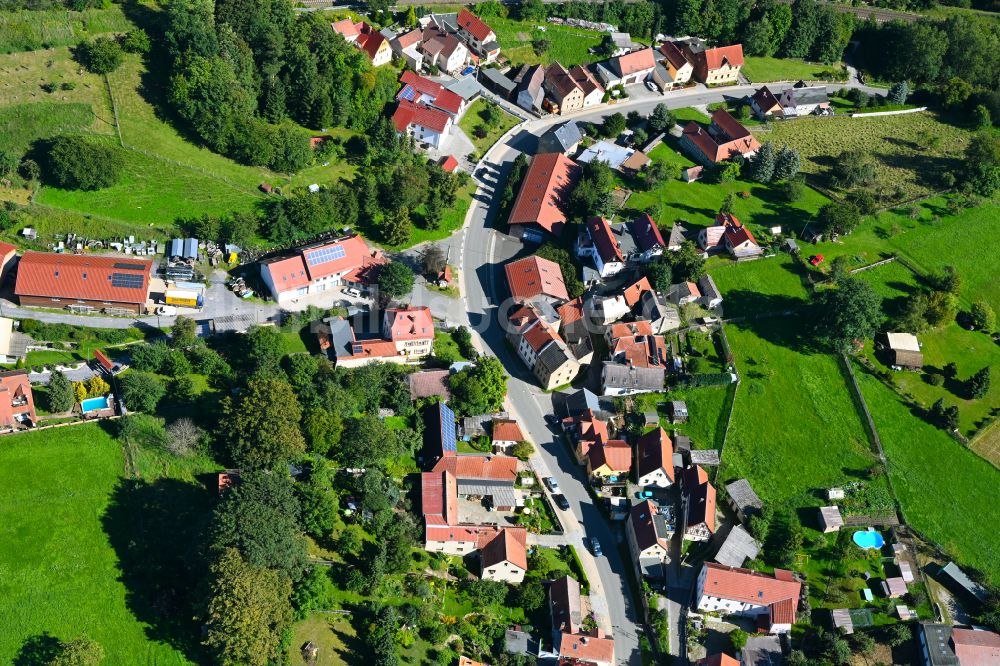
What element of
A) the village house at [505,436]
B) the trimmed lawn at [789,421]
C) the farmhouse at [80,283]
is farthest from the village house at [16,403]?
the trimmed lawn at [789,421]

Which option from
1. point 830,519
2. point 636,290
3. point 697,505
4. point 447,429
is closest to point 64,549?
point 447,429

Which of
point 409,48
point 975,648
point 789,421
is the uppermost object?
point 409,48

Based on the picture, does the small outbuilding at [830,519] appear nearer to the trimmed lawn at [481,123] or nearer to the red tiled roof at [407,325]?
the red tiled roof at [407,325]

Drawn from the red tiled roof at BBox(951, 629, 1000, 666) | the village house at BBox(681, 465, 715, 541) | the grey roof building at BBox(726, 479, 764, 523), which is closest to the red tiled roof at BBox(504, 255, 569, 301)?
the village house at BBox(681, 465, 715, 541)

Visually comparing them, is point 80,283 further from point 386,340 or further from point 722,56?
point 722,56

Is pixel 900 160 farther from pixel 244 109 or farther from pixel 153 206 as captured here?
pixel 153 206

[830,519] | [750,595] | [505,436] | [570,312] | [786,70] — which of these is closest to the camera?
[750,595]
